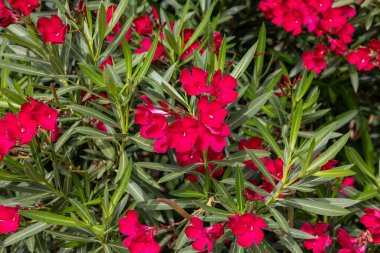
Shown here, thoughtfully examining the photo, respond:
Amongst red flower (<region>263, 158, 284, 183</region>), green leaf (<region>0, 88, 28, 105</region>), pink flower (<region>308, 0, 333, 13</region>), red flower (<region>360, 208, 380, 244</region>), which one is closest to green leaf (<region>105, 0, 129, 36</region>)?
green leaf (<region>0, 88, 28, 105</region>)

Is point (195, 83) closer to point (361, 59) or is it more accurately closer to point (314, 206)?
point (314, 206)

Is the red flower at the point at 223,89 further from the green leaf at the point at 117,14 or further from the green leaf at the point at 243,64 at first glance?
the green leaf at the point at 117,14

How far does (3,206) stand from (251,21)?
70.6 inches

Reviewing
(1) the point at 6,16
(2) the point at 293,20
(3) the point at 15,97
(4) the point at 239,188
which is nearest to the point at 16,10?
(1) the point at 6,16

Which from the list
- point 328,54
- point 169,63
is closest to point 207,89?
point 169,63

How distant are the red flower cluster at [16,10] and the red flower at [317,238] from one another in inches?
48.5

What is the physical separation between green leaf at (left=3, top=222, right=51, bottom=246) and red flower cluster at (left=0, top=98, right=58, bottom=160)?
0.31 metres

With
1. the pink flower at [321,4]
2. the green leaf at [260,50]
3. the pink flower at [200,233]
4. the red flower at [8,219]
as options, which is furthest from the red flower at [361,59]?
the red flower at [8,219]

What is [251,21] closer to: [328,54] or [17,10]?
[328,54]

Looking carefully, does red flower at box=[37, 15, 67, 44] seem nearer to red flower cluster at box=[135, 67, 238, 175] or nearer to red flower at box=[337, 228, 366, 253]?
red flower cluster at box=[135, 67, 238, 175]

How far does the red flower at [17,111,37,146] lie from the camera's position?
1687 mm

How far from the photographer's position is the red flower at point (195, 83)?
157cm

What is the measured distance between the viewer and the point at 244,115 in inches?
72.1

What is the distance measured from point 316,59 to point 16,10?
57.4 inches
